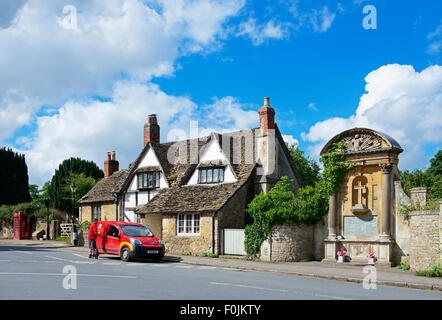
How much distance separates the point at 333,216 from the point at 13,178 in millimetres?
54879

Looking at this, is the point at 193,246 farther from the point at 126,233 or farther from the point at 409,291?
the point at 409,291

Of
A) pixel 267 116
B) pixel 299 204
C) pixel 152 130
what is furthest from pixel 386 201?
pixel 152 130

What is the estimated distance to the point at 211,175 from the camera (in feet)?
99.5

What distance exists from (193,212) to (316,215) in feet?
24.1

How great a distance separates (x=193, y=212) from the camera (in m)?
26.9

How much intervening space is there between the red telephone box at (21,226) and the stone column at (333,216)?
97.8 ft

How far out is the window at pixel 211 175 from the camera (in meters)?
29.8

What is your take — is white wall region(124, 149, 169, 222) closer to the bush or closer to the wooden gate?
the wooden gate

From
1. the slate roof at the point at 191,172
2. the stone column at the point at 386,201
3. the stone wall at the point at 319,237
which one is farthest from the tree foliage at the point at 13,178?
the stone column at the point at 386,201

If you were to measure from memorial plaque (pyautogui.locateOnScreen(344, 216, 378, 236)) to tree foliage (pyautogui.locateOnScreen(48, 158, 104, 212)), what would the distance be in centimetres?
3711

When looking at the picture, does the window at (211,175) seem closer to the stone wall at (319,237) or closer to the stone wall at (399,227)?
the stone wall at (319,237)

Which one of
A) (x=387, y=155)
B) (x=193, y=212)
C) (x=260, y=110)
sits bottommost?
(x=193, y=212)

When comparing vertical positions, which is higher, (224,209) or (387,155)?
(387,155)
